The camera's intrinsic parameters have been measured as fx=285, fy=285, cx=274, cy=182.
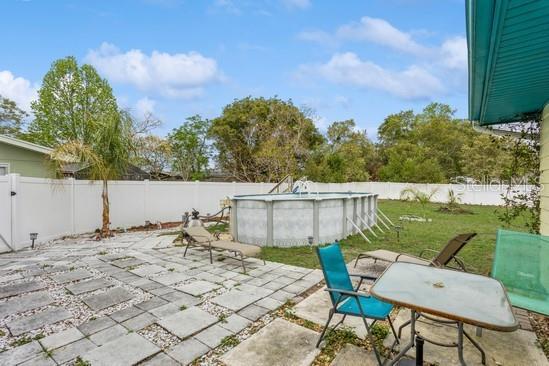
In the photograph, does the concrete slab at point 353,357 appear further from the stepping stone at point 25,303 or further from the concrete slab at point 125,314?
the stepping stone at point 25,303

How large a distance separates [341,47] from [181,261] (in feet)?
43.3

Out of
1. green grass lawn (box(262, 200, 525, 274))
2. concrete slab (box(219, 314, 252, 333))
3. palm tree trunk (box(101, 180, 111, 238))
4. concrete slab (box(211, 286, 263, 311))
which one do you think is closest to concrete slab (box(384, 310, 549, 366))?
concrete slab (box(219, 314, 252, 333))

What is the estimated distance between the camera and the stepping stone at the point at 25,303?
3.70 meters

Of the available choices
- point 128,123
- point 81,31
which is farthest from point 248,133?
point 128,123

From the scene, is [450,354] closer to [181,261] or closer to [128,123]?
[181,261]

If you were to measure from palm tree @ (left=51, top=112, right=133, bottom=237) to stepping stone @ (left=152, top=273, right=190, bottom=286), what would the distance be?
200 inches

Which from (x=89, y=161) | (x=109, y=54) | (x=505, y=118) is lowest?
(x=89, y=161)

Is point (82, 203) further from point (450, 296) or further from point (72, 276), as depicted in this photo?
point (450, 296)

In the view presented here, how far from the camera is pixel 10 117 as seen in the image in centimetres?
2775

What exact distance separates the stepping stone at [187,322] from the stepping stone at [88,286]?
72.5 inches

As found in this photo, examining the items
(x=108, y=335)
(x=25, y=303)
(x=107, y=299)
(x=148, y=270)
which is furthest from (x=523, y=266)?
(x=25, y=303)

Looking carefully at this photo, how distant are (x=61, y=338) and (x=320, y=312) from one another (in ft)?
9.61

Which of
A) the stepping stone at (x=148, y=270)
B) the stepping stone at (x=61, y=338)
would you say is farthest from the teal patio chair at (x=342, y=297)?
the stepping stone at (x=148, y=270)

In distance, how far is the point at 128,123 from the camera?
9.16 metres
